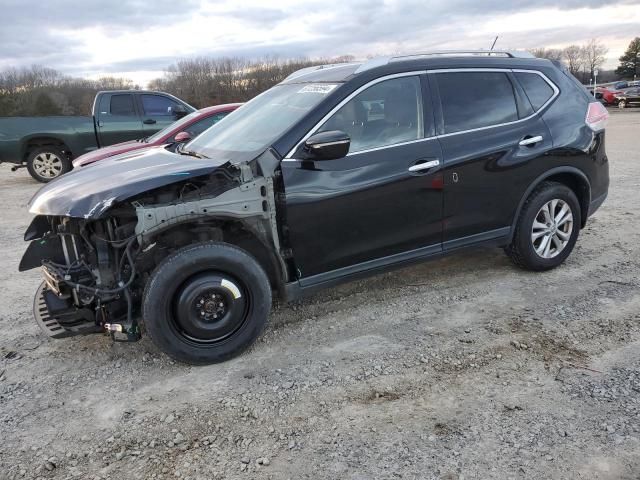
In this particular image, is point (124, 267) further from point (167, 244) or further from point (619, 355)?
point (619, 355)

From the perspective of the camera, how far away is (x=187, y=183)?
3.30 meters

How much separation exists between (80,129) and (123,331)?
904 centimetres

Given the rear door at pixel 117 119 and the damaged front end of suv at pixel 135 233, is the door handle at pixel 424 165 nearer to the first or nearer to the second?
the damaged front end of suv at pixel 135 233

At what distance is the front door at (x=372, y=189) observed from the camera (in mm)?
3473

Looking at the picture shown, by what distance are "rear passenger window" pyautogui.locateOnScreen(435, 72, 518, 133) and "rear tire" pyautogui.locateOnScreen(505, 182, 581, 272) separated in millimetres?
740

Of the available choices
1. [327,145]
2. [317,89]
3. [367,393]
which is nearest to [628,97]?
[317,89]

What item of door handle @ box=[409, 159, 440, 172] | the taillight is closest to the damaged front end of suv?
door handle @ box=[409, 159, 440, 172]

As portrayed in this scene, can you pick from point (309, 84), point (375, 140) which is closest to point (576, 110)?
point (375, 140)

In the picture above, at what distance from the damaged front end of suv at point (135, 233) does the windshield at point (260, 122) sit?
26cm

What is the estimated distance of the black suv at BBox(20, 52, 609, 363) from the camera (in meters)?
3.21

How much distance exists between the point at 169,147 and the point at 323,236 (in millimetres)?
1830

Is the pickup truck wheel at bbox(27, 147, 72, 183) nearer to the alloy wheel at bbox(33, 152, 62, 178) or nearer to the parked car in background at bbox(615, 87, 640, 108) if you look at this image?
the alloy wheel at bbox(33, 152, 62, 178)

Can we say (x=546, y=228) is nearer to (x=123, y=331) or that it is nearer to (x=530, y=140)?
(x=530, y=140)

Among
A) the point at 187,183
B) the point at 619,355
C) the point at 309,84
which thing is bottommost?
the point at 619,355
